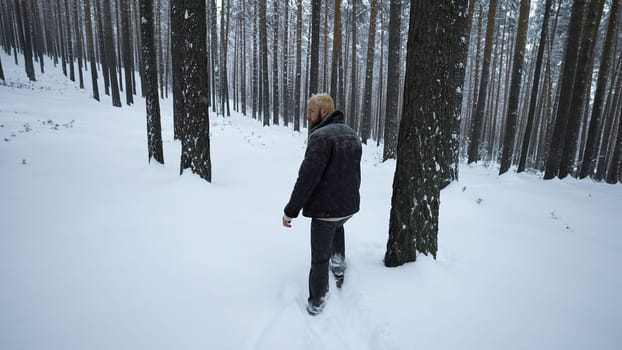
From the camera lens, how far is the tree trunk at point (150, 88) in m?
7.06

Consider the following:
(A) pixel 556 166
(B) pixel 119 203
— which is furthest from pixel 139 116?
(A) pixel 556 166

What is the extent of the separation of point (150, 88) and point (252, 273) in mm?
5858

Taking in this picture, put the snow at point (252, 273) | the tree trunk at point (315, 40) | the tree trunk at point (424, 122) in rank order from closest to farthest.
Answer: the snow at point (252, 273) < the tree trunk at point (424, 122) < the tree trunk at point (315, 40)

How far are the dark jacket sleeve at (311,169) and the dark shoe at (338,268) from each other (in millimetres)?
1067

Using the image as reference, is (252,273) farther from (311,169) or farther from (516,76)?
(516,76)

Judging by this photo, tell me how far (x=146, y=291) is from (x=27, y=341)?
0.87m

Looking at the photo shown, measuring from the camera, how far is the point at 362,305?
3.00m

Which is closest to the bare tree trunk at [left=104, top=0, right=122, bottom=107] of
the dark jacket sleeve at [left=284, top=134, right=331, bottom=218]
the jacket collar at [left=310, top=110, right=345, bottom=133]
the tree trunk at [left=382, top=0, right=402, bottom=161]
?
the tree trunk at [left=382, top=0, right=402, bottom=161]

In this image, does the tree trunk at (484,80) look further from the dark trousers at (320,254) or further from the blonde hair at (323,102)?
the dark trousers at (320,254)

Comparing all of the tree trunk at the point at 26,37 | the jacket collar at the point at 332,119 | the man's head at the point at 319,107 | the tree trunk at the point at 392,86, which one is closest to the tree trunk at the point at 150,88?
the man's head at the point at 319,107

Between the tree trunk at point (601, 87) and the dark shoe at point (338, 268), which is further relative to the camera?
the tree trunk at point (601, 87)

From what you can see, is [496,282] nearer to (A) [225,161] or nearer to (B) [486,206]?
(B) [486,206]

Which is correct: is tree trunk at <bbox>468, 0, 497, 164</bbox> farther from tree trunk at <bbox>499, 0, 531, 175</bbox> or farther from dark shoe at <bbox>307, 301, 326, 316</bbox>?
dark shoe at <bbox>307, 301, 326, 316</bbox>

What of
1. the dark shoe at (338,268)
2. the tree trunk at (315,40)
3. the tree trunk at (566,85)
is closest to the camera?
the dark shoe at (338,268)
